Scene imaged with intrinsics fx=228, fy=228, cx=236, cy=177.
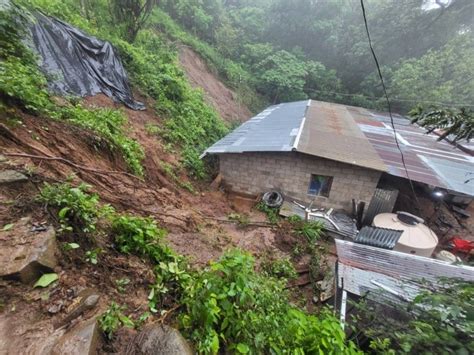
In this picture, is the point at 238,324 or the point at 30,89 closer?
the point at 238,324

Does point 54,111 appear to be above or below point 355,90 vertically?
below

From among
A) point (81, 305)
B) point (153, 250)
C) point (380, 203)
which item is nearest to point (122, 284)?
Result: point (81, 305)

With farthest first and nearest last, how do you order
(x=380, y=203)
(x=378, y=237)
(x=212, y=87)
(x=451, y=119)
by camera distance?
1. (x=212, y=87)
2. (x=380, y=203)
3. (x=378, y=237)
4. (x=451, y=119)

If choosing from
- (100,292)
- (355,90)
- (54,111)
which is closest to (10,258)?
(100,292)

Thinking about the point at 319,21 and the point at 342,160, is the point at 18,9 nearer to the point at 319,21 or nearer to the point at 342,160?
the point at 342,160

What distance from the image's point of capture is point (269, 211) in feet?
24.7

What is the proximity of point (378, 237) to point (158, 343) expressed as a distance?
589 centimetres

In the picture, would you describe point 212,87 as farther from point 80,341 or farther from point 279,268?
point 80,341

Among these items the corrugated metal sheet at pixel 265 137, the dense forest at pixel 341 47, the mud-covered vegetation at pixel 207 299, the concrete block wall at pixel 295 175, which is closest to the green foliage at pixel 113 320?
A: the mud-covered vegetation at pixel 207 299

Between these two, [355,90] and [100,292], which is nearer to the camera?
[100,292]

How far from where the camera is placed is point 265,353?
6.21 feet

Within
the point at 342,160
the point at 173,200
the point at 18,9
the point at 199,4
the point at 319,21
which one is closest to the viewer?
the point at 18,9

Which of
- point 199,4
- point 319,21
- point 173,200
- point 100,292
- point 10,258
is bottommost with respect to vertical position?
point 173,200

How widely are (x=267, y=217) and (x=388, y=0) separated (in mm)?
23690
